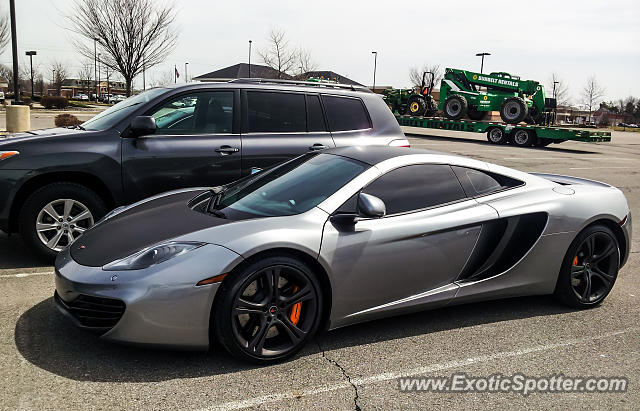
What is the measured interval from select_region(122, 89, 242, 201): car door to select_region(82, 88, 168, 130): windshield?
0.22 metres

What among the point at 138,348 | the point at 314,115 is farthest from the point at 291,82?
the point at 138,348

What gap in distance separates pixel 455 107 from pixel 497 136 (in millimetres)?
3188

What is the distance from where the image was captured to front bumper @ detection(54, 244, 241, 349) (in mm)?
2990

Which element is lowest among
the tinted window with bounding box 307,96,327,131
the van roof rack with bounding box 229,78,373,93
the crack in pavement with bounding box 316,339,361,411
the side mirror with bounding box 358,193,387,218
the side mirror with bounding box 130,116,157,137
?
the crack in pavement with bounding box 316,339,361,411

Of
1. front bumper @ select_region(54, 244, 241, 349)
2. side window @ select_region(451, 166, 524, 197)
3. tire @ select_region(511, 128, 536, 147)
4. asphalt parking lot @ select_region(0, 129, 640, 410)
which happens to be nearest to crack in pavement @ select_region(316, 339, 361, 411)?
asphalt parking lot @ select_region(0, 129, 640, 410)

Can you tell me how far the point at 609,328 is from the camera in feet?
13.4

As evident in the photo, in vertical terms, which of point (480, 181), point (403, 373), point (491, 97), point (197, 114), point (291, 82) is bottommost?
point (403, 373)

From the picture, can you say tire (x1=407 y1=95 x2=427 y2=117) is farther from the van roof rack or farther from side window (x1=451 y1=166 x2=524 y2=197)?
side window (x1=451 y1=166 x2=524 y2=197)

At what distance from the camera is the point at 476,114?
28.7 meters

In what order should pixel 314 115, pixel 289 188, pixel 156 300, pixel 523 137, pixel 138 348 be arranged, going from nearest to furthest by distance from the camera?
pixel 156 300, pixel 138 348, pixel 289 188, pixel 314 115, pixel 523 137

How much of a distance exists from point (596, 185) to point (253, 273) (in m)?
3.25

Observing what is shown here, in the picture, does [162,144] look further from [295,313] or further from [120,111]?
[295,313]

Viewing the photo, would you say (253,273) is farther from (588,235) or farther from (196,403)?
(588,235)

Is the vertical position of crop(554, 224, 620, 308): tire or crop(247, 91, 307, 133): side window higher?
crop(247, 91, 307, 133): side window
